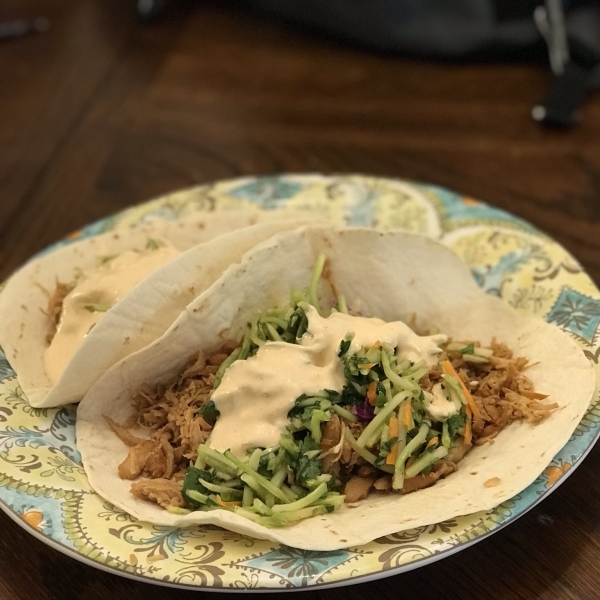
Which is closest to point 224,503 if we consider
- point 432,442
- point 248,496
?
point 248,496

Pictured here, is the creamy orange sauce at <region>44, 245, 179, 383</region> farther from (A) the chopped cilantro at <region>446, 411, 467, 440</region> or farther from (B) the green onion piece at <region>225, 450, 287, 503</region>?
(A) the chopped cilantro at <region>446, 411, 467, 440</region>

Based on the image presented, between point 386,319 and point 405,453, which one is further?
point 386,319

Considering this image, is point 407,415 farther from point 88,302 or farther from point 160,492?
point 88,302

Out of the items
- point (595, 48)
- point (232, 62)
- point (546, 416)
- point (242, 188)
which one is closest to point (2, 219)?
point (242, 188)

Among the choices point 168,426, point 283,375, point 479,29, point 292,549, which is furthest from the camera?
point 479,29

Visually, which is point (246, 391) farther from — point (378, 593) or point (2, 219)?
point (2, 219)

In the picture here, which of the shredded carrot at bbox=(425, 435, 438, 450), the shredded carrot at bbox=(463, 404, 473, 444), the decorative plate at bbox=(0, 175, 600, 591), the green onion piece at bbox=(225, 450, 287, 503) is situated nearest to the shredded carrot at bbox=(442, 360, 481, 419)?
the shredded carrot at bbox=(463, 404, 473, 444)
